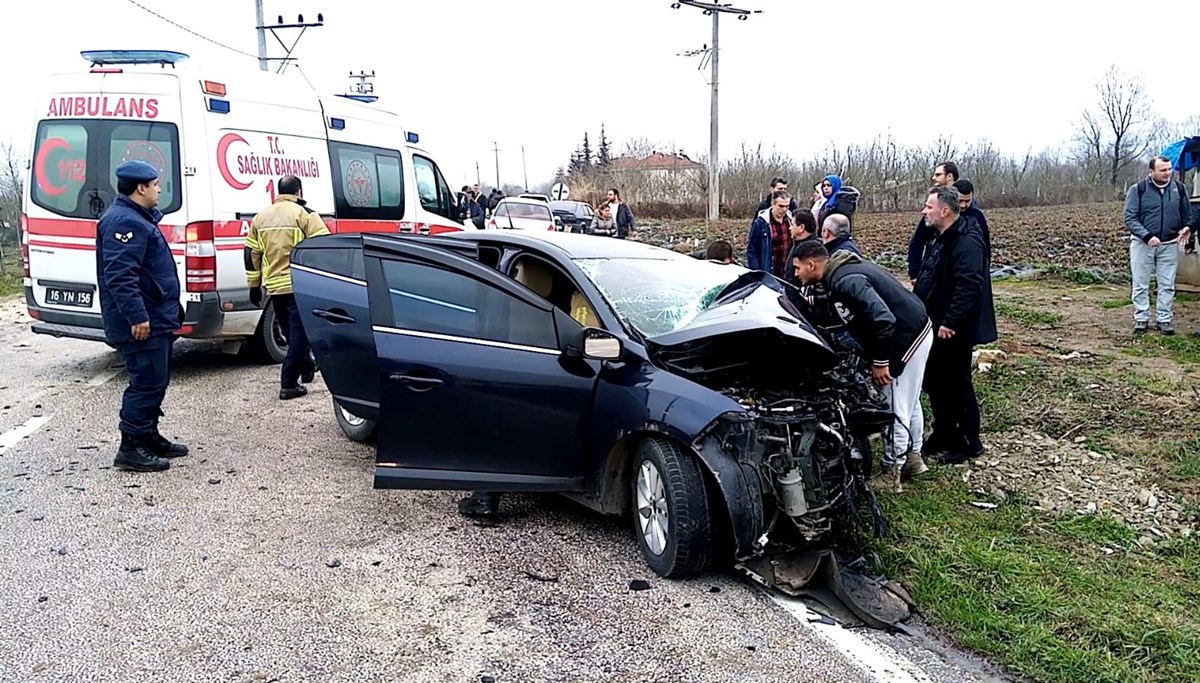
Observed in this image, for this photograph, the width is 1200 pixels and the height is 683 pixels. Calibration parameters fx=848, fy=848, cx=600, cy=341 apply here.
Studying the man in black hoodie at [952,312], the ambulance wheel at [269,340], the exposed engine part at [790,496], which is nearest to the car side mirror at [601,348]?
the exposed engine part at [790,496]

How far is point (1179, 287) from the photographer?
36.6 ft

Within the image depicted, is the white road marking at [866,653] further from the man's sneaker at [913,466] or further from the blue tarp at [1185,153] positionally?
the blue tarp at [1185,153]

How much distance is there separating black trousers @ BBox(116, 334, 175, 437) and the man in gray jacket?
916 cm

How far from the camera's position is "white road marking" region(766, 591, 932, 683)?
10.4 ft

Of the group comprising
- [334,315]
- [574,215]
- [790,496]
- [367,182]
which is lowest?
[790,496]

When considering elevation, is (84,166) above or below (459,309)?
above

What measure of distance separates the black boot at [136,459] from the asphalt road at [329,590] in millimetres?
73

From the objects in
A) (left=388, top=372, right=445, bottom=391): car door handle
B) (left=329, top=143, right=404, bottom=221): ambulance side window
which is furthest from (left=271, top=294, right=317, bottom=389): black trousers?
(left=388, top=372, right=445, bottom=391): car door handle

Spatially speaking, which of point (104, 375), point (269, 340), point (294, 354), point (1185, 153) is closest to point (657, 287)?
point (294, 354)

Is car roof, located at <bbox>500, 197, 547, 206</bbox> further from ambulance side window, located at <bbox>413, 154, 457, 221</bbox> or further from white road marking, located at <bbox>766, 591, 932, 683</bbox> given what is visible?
white road marking, located at <bbox>766, 591, 932, 683</bbox>

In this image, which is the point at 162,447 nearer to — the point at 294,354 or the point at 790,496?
the point at 294,354

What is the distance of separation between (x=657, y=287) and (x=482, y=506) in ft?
5.06

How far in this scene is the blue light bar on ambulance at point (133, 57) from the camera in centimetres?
750

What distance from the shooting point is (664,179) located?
48.3m
